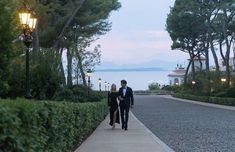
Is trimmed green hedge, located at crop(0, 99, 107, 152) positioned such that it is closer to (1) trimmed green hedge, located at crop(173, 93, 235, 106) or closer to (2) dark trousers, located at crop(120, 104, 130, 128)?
(2) dark trousers, located at crop(120, 104, 130, 128)

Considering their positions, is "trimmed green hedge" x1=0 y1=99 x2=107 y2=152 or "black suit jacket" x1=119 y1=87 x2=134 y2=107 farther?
"black suit jacket" x1=119 y1=87 x2=134 y2=107

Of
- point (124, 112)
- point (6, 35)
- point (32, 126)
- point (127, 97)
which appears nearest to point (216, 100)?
point (124, 112)

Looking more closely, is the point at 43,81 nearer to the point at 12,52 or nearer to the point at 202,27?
the point at 12,52

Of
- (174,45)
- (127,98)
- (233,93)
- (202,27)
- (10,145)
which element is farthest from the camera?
(174,45)

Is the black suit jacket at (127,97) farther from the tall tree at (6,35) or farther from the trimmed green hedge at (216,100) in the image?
the trimmed green hedge at (216,100)

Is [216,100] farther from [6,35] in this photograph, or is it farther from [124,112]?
[6,35]

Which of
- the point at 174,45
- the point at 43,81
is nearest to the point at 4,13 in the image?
the point at 43,81

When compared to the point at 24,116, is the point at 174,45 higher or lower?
higher

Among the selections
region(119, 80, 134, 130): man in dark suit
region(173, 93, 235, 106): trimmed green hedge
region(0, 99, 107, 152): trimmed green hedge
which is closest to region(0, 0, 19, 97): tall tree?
region(119, 80, 134, 130): man in dark suit

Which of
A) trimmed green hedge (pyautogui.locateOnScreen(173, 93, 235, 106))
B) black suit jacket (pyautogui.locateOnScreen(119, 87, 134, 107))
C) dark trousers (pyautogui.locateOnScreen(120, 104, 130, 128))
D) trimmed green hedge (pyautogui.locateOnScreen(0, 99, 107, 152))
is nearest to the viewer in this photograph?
trimmed green hedge (pyautogui.locateOnScreen(0, 99, 107, 152))

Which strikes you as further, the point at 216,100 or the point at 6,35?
the point at 216,100

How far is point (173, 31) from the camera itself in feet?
251

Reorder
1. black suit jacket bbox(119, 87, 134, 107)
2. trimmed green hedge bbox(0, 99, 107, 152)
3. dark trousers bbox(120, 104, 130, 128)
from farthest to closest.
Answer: black suit jacket bbox(119, 87, 134, 107) < dark trousers bbox(120, 104, 130, 128) < trimmed green hedge bbox(0, 99, 107, 152)

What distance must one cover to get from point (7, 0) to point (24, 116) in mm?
16221
